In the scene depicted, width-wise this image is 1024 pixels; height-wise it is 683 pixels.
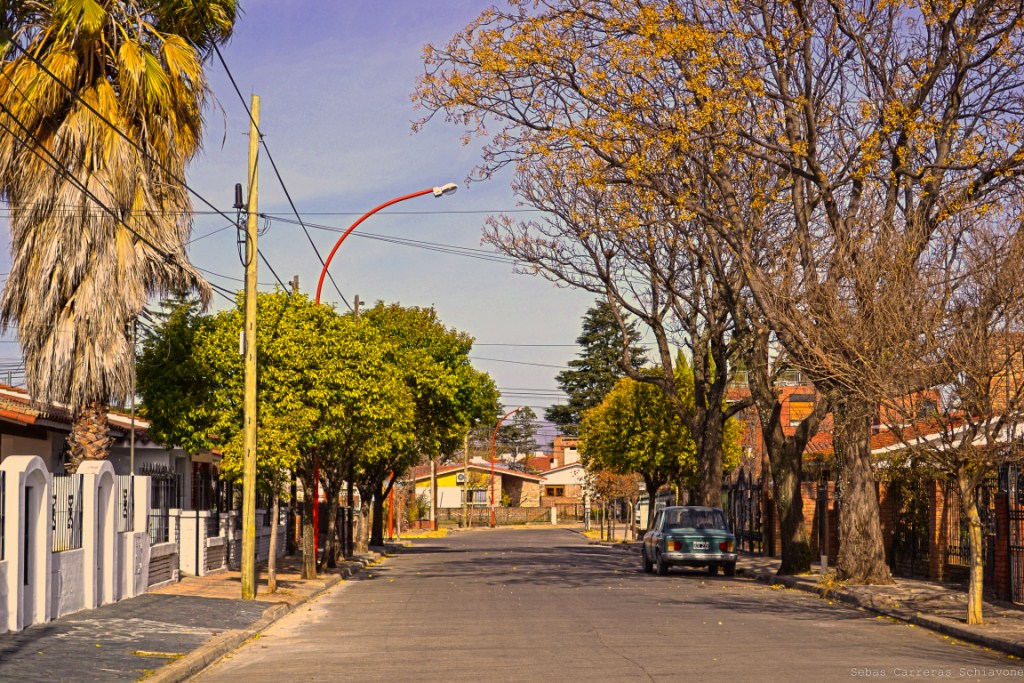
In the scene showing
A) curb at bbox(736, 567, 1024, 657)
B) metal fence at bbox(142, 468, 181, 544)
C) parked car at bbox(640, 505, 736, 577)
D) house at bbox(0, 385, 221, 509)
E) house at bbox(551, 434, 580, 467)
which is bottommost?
curb at bbox(736, 567, 1024, 657)

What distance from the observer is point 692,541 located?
106 feet

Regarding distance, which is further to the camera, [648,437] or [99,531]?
[648,437]

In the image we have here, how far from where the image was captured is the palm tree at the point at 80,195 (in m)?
23.1

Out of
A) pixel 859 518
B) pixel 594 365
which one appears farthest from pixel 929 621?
pixel 594 365

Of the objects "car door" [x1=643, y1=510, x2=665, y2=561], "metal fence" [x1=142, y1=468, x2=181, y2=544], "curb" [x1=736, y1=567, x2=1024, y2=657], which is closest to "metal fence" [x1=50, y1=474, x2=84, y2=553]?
"metal fence" [x1=142, y1=468, x2=181, y2=544]

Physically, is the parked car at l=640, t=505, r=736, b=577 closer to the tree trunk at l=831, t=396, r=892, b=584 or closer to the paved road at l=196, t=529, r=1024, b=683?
the paved road at l=196, t=529, r=1024, b=683

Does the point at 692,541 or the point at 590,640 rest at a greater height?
the point at 692,541

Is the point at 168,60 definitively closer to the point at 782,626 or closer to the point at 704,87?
the point at 704,87

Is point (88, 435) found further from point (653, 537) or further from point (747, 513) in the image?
point (747, 513)

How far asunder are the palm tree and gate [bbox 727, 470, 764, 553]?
2590 cm

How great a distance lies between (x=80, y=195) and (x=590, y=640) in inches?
502

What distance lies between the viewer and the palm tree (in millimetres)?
23141

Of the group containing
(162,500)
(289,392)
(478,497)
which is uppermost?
(289,392)

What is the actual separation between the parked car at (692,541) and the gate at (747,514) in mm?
11390
